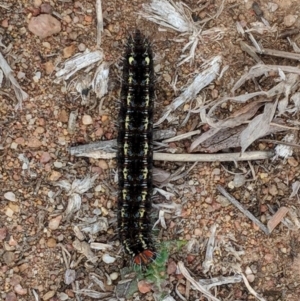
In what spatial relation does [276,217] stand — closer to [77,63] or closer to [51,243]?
[51,243]

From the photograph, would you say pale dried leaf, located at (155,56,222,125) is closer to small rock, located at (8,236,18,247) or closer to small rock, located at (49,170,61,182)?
small rock, located at (49,170,61,182)

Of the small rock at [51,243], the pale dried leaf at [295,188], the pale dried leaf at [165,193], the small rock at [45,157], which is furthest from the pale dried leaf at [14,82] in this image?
the pale dried leaf at [295,188]

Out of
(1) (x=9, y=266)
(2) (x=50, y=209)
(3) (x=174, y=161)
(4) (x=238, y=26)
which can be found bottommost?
(1) (x=9, y=266)

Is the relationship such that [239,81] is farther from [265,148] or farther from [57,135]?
[57,135]

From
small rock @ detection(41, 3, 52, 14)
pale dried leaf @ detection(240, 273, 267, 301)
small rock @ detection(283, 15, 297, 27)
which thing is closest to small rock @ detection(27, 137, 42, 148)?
small rock @ detection(41, 3, 52, 14)

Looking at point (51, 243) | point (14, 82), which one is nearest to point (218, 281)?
point (51, 243)

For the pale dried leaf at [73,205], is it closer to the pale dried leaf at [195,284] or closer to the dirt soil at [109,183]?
the dirt soil at [109,183]

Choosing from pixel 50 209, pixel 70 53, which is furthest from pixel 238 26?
pixel 50 209
